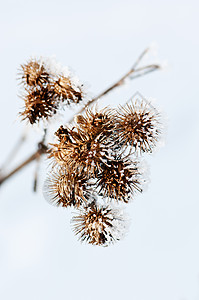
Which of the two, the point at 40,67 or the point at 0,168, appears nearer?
the point at 40,67

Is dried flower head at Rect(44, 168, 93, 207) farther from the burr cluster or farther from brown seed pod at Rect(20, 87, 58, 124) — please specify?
brown seed pod at Rect(20, 87, 58, 124)

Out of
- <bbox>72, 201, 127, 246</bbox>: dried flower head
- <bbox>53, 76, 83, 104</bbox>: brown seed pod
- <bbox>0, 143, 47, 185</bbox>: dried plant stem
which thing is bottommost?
<bbox>72, 201, 127, 246</bbox>: dried flower head

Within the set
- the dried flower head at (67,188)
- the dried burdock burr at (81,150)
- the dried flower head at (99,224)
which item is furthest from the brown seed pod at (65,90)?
the dried flower head at (99,224)

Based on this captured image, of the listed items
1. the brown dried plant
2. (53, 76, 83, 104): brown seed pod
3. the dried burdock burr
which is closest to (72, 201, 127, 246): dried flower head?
the brown dried plant

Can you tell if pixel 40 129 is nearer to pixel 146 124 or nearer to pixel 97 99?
pixel 97 99

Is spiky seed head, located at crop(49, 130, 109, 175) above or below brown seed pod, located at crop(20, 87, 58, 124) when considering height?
below

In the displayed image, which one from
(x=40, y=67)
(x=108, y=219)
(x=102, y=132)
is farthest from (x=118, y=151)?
(x=40, y=67)
